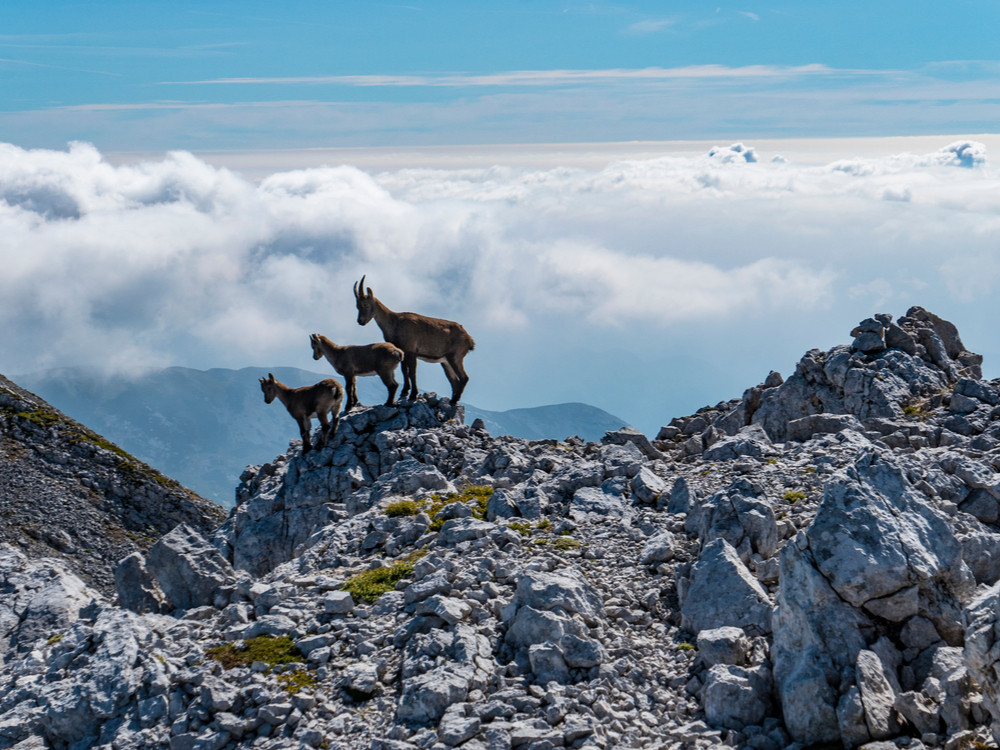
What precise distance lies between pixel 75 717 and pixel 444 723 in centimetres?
700

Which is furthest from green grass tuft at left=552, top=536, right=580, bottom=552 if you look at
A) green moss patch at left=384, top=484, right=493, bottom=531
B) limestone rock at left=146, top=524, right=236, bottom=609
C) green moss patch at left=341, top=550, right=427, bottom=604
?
limestone rock at left=146, top=524, right=236, bottom=609

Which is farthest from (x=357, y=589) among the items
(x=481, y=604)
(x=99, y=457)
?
(x=99, y=457)

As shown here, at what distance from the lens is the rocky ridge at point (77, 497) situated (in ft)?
217

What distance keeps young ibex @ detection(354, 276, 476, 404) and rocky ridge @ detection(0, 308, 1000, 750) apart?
31.6ft

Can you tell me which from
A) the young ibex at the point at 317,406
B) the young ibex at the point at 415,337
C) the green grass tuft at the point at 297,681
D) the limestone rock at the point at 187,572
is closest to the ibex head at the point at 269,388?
the young ibex at the point at 317,406

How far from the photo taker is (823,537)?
14.8 metres

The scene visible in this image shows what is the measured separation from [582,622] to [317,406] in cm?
1846

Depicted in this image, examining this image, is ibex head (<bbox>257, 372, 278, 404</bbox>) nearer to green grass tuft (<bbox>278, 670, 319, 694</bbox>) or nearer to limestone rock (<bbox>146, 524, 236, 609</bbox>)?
limestone rock (<bbox>146, 524, 236, 609</bbox>)

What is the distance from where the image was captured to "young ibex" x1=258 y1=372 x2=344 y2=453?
32125 millimetres

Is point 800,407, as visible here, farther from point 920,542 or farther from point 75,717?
point 75,717

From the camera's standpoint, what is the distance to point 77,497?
239 ft

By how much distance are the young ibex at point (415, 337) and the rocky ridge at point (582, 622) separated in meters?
9.64

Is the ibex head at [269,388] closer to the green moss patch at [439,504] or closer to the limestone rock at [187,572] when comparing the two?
the green moss patch at [439,504]

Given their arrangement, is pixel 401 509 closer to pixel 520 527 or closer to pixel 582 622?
pixel 520 527
